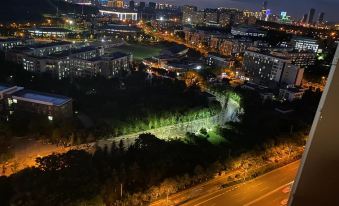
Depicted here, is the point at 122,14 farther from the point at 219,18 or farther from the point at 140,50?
the point at 140,50

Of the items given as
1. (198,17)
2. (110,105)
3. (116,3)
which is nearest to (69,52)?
(110,105)

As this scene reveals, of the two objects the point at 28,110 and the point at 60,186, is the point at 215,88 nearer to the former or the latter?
the point at 28,110

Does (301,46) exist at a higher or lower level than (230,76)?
higher

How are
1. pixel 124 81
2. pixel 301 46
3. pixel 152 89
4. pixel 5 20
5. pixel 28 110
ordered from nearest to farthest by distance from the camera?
pixel 28 110, pixel 152 89, pixel 124 81, pixel 301 46, pixel 5 20

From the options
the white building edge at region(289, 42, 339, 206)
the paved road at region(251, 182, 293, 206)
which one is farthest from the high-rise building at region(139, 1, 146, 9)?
the white building edge at region(289, 42, 339, 206)

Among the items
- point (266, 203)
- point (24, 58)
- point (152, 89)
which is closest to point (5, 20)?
point (24, 58)

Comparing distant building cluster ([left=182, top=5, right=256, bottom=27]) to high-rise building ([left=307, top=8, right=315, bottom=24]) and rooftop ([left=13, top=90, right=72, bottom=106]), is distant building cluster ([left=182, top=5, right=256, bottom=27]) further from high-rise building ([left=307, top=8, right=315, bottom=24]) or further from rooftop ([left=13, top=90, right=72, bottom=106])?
rooftop ([left=13, top=90, right=72, bottom=106])
